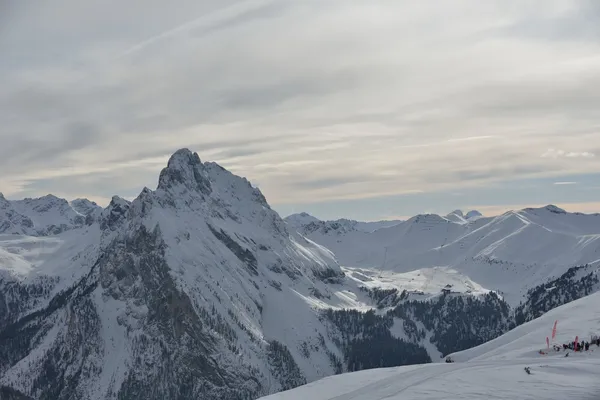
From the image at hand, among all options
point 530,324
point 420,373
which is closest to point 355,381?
point 420,373

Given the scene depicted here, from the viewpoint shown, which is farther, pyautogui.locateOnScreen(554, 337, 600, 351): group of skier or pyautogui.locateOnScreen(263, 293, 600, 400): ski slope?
pyautogui.locateOnScreen(554, 337, 600, 351): group of skier

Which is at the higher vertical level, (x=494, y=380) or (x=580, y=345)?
(x=494, y=380)

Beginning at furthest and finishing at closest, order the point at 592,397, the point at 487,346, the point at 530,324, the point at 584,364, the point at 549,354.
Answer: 1. the point at 530,324
2. the point at 487,346
3. the point at 549,354
4. the point at 584,364
5. the point at 592,397

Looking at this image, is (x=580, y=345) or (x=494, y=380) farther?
(x=580, y=345)

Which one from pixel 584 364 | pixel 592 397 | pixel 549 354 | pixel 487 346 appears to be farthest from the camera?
pixel 487 346

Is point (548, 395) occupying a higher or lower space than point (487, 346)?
higher

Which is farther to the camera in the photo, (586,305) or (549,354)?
(586,305)

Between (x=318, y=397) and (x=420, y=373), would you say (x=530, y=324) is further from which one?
(x=318, y=397)

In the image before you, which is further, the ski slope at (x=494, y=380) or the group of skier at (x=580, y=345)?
the group of skier at (x=580, y=345)
